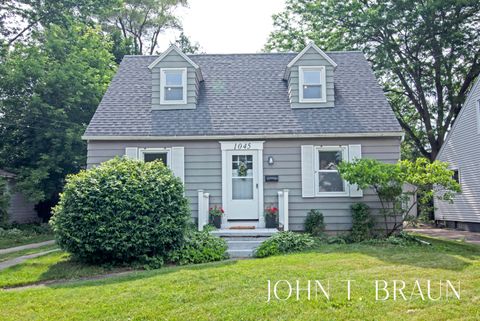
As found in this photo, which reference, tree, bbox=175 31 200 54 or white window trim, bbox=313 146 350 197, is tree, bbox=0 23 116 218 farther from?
tree, bbox=175 31 200 54

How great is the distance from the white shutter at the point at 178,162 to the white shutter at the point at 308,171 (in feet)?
10.9

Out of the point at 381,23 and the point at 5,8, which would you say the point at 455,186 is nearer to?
the point at 381,23

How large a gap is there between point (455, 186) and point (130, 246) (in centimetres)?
734

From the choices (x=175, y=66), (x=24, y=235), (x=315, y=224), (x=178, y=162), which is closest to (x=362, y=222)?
(x=315, y=224)

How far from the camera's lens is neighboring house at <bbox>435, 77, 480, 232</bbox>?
1494cm

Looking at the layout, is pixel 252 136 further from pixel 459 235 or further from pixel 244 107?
pixel 459 235

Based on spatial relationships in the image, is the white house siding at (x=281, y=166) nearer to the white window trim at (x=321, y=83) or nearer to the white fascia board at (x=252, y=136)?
the white fascia board at (x=252, y=136)

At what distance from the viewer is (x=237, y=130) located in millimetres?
10711

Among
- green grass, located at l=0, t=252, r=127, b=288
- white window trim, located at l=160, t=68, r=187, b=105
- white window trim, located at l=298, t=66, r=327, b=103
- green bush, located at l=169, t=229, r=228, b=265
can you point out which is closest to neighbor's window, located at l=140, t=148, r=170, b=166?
white window trim, located at l=160, t=68, r=187, b=105

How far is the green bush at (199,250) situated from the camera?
7.69 meters

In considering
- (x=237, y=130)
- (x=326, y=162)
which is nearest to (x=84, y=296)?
(x=237, y=130)

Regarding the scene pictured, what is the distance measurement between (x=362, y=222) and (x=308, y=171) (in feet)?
6.30

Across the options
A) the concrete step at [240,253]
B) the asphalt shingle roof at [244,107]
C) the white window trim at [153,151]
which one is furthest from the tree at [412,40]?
the concrete step at [240,253]

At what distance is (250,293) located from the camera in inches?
200
